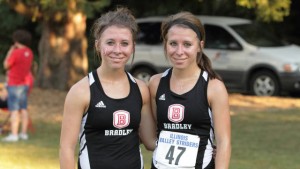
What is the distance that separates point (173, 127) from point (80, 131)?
52cm

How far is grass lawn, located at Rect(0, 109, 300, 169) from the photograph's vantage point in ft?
28.9

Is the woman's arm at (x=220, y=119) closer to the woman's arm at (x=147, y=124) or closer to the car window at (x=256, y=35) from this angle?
the woman's arm at (x=147, y=124)

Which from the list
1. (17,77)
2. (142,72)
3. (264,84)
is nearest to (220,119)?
(17,77)

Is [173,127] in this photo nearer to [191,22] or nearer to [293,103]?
[191,22]

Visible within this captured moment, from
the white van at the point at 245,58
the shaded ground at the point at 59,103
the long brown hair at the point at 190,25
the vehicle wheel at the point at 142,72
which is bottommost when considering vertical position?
the shaded ground at the point at 59,103

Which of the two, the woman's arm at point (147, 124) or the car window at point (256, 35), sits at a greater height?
the woman's arm at point (147, 124)

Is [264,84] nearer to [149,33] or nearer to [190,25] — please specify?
[149,33]

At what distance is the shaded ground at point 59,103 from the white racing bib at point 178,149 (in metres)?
9.12

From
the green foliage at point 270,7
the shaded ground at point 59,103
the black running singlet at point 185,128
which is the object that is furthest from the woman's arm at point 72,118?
the green foliage at point 270,7

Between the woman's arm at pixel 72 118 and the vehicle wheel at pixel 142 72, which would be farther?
the vehicle wheel at pixel 142 72

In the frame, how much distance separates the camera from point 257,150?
9.80 meters

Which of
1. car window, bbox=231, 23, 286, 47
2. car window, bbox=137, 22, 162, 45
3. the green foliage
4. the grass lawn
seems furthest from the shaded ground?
car window, bbox=137, 22, 162, 45

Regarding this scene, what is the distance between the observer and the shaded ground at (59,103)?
44.9 ft

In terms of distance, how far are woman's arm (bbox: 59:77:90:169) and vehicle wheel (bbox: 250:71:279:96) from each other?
1311 centimetres
